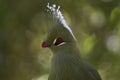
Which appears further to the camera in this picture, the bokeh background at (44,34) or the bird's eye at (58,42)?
the bokeh background at (44,34)

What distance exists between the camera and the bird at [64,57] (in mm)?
2535

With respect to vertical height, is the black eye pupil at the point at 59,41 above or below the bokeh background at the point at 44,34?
below

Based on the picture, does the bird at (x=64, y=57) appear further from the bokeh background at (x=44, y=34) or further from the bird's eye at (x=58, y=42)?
the bokeh background at (x=44, y=34)

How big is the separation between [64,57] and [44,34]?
1.78 m

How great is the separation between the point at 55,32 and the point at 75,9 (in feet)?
5.95

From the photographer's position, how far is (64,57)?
8.39 ft

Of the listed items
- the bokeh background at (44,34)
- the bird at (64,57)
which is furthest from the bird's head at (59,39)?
the bokeh background at (44,34)

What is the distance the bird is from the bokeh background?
1101mm

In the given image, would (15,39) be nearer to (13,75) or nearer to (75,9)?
(13,75)

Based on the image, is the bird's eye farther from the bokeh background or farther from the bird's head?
the bokeh background

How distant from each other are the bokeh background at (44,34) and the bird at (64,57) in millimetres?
1101

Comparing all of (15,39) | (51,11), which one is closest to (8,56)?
(15,39)

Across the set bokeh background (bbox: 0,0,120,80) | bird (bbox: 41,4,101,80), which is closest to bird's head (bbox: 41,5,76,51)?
bird (bbox: 41,4,101,80)

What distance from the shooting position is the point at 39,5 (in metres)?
4.62
